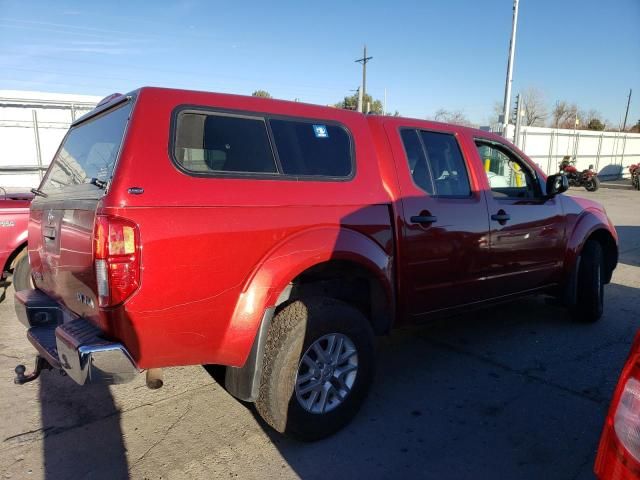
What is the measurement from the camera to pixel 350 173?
3029 mm

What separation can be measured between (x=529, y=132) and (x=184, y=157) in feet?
78.0

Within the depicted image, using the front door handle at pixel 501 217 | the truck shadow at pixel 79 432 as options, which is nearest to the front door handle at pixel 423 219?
the front door handle at pixel 501 217

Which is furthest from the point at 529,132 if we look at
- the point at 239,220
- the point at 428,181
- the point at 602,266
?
the point at 239,220

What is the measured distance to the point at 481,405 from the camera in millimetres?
3322

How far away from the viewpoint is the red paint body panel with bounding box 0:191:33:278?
4.95 metres

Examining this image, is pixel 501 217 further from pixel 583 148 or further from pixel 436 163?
pixel 583 148

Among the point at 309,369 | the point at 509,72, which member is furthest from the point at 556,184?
the point at 509,72

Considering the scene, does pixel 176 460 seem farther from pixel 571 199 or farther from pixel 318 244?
pixel 571 199

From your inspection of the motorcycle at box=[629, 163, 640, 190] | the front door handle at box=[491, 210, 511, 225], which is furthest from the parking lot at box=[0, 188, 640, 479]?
the motorcycle at box=[629, 163, 640, 190]

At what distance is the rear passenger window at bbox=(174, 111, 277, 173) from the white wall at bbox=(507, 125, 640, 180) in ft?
60.9

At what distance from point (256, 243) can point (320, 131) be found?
95cm

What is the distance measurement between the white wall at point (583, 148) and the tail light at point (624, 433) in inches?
766

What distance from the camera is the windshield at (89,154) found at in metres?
2.51

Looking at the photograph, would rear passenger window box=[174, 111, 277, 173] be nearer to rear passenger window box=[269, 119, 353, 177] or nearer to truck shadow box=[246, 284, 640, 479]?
rear passenger window box=[269, 119, 353, 177]
